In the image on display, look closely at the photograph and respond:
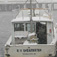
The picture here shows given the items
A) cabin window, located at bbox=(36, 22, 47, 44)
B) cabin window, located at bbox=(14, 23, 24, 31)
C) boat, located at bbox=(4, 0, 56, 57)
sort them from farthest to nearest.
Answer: cabin window, located at bbox=(36, 22, 47, 44) < cabin window, located at bbox=(14, 23, 24, 31) < boat, located at bbox=(4, 0, 56, 57)

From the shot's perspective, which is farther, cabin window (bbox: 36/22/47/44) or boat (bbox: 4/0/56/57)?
cabin window (bbox: 36/22/47/44)

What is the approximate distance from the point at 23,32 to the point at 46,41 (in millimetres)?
1231

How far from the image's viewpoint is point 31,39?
11938 millimetres

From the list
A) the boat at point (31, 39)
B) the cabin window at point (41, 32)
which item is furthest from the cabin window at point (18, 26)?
the cabin window at point (41, 32)

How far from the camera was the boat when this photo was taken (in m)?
11.7

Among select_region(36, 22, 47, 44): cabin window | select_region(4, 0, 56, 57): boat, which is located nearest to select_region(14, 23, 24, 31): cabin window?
select_region(4, 0, 56, 57): boat

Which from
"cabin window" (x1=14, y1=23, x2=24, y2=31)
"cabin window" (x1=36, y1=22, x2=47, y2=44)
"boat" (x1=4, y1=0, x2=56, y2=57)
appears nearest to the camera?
"boat" (x1=4, y1=0, x2=56, y2=57)

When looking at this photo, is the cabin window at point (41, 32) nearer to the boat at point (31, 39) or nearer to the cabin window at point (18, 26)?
the boat at point (31, 39)

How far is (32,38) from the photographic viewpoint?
11.9 meters

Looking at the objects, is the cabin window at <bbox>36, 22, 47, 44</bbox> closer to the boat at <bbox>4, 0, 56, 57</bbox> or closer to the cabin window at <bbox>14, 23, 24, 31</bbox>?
the boat at <bbox>4, 0, 56, 57</bbox>

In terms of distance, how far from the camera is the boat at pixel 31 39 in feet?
38.3

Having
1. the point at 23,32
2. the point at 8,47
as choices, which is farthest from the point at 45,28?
the point at 8,47

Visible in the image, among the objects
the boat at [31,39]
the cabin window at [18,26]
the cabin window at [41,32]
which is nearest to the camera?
the boat at [31,39]

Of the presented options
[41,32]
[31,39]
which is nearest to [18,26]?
[31,39]
